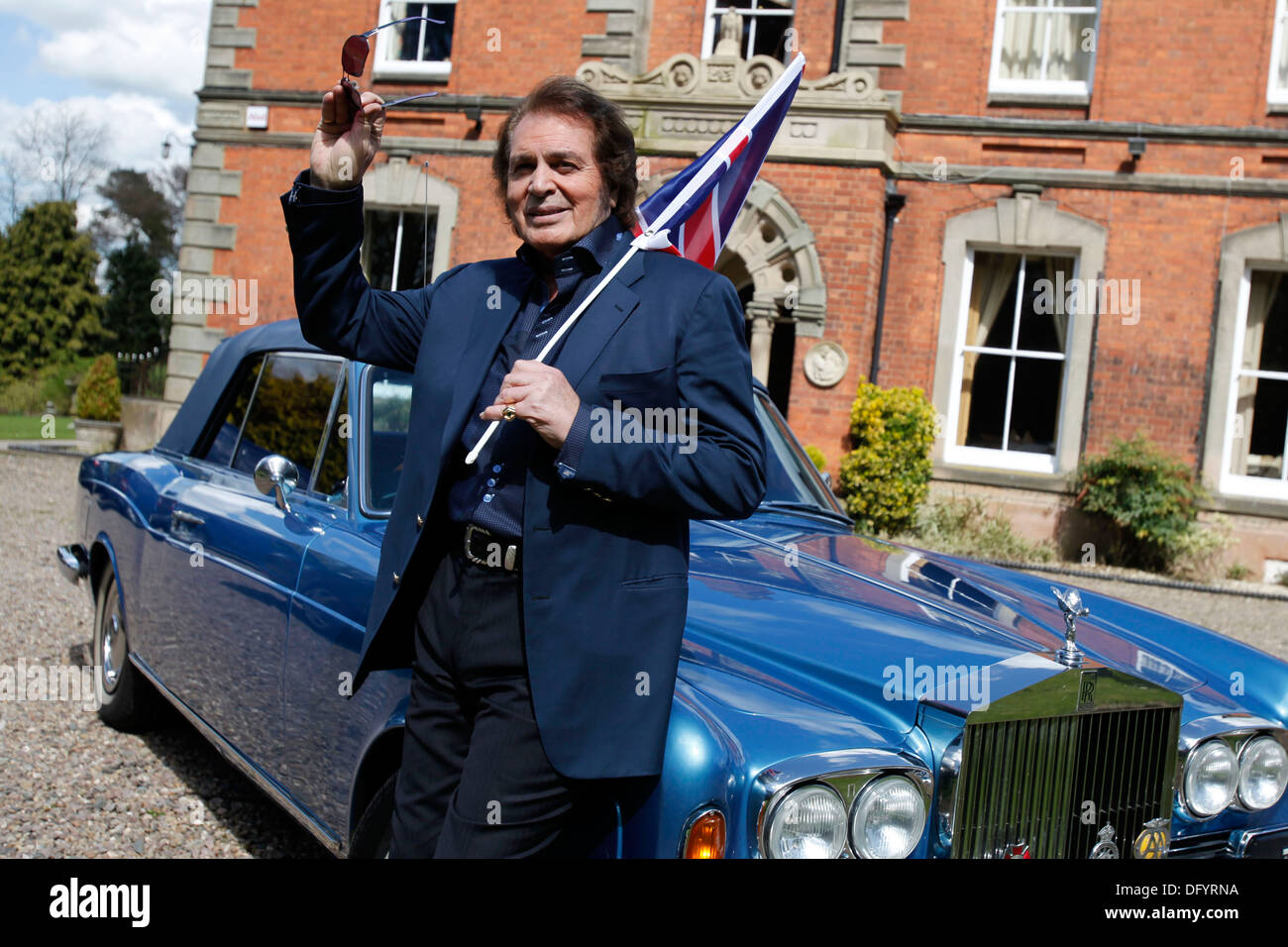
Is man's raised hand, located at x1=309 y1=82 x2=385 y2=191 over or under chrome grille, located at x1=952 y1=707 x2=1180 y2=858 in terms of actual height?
over

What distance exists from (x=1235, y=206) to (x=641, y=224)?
37.1ft

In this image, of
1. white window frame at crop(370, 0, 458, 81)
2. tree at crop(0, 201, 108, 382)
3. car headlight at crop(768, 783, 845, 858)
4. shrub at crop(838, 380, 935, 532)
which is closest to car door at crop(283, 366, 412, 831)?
car headlight at crop(768, 783, 845, 858)

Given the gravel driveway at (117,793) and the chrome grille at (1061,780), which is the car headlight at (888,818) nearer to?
the chrome grille at (1061,780)

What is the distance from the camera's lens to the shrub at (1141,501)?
11422 mm

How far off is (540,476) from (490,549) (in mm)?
171

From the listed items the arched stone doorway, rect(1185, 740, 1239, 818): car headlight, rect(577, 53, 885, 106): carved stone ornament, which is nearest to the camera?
rect(1185, 740, 1239, 818): car headlight

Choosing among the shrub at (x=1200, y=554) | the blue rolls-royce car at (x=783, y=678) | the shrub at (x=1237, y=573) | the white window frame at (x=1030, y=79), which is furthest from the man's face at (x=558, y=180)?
the white window frame at (x=1030, y=79)

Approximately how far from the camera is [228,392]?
447 cm

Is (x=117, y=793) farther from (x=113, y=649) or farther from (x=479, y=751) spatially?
(x=479, y=751)

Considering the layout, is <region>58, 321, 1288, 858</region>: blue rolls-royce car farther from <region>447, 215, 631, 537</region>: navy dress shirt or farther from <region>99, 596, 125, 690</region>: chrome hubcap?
<region>447, 215, 631, 537</region>: navy dress shirt

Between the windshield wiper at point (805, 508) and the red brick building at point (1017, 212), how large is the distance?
807cm

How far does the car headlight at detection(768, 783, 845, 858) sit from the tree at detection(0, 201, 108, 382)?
1362 inches

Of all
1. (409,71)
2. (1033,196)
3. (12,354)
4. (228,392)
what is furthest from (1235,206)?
(12,354)

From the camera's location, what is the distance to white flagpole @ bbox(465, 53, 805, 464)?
84.0 inches
